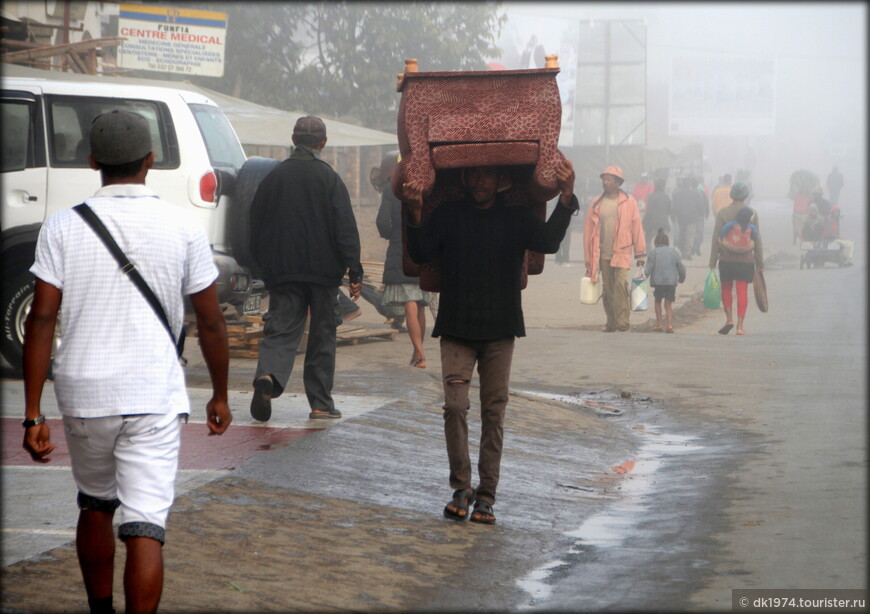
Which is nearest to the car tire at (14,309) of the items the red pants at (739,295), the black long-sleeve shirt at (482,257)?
the black long-sleeve shirt at (482,257)

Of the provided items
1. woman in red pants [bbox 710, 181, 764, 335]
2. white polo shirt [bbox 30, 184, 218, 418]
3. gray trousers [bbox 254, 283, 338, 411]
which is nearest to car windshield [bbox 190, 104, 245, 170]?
gray trousers [bbox 254, 283, 338, 411]

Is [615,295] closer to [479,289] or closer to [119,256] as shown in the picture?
[479,289]

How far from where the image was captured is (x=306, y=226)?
24.4 ft

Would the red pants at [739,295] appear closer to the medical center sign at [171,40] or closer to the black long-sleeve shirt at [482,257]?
the medical center sign at [171,40]

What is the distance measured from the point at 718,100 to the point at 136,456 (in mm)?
59787

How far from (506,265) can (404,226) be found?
533 mm

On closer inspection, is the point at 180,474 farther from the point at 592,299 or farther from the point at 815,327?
the point at 815,327

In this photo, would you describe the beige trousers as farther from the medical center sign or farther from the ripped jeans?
the ripped jeans

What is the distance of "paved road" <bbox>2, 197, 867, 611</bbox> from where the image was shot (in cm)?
450

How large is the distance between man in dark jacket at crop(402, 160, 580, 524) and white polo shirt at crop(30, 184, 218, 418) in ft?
6.57

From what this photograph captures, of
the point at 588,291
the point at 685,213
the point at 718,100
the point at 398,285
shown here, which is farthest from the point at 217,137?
the point at 718,100

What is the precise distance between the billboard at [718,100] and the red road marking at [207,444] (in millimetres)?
52279

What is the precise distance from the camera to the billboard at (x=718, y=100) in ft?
188

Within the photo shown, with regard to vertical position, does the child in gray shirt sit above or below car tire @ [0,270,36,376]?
above
